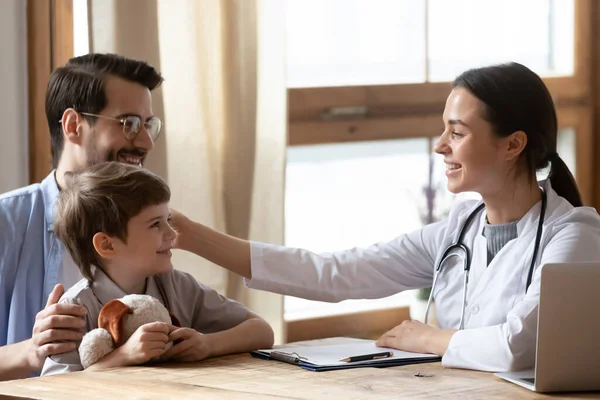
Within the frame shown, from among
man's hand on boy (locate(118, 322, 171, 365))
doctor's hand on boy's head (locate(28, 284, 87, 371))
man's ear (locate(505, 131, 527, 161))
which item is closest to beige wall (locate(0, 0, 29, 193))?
doctor's hand on boy's head (locate(28, 284, 87, 371))

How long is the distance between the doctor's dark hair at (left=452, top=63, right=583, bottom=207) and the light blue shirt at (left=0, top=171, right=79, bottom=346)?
1006mm

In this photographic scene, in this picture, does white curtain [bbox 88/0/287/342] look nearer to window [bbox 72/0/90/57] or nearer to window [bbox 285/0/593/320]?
window [bbox 72/0/90/57]

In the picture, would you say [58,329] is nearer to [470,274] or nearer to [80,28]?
[470,274]

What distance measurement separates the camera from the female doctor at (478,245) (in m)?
2.05

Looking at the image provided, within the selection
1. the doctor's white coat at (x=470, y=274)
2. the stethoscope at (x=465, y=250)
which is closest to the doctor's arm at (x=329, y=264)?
the doctor's white coat at (x=470, y=274)

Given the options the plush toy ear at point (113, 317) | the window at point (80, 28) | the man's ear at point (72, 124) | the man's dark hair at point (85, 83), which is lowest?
the plush toy ear at point (113, 317)

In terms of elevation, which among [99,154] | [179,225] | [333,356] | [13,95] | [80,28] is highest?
[80,28]

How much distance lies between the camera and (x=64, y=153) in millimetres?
2340

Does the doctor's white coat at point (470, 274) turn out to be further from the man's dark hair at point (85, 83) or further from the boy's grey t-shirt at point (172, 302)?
the man's dark hair at point (85, 83)

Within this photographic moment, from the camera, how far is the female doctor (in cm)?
205

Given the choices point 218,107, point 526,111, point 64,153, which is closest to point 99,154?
point 64,153

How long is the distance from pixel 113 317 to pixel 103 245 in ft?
0.53

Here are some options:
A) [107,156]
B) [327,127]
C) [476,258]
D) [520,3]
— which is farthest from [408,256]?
[520,3]

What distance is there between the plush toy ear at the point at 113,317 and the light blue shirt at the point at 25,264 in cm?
34
